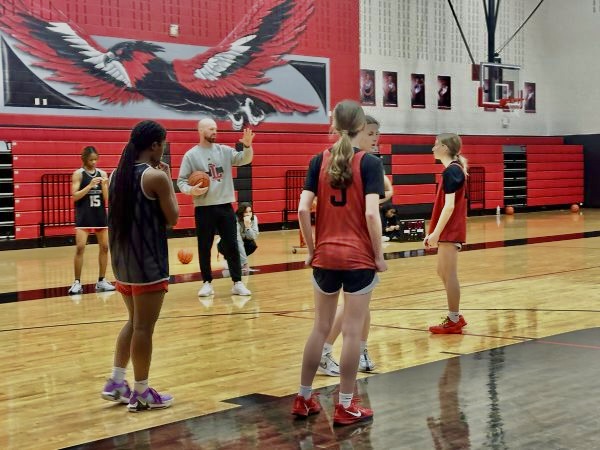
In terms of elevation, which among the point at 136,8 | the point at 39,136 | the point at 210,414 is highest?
the point at 136,8

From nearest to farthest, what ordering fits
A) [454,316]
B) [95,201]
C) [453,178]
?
[453,178]
[454,316]
[95,201]

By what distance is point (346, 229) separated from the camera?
4270 millimetres

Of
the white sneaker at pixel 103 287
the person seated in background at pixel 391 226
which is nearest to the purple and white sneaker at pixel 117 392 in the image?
the white sneaker at pixel 103 287

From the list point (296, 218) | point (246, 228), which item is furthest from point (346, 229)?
point (296, 218)

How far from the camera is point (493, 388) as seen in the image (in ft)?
15.9

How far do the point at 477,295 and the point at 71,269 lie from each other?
5788 millimetres

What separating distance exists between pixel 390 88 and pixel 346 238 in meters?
18.7

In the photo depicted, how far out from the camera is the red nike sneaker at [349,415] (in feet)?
13.8

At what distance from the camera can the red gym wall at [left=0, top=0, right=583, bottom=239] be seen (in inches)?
626

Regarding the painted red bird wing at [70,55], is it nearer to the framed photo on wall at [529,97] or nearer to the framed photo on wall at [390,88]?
the framed photo on wall at [390,88]

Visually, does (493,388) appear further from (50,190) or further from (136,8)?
(136,8)

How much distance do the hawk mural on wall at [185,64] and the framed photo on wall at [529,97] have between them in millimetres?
8544

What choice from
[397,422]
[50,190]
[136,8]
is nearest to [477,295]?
[397,422]

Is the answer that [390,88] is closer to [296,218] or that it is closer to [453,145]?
[296,218]
